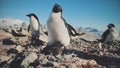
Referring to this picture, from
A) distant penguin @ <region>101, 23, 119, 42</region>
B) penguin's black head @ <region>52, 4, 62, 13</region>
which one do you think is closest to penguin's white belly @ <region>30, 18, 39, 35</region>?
distant penguin @ <region>101, 23, 119, 42</region>

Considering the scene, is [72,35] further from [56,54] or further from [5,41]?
[5,41]

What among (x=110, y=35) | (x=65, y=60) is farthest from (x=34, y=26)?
(x=65, y=60)

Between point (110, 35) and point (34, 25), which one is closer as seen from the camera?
point (110, 35)

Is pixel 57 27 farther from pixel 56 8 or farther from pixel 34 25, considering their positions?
pixel 34 25

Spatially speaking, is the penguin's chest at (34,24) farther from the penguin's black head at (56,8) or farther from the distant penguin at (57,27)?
the penguin's black head at (56,8)

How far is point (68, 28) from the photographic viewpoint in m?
5.00

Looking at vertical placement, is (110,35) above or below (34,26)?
below

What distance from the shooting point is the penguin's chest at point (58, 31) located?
4664 mm

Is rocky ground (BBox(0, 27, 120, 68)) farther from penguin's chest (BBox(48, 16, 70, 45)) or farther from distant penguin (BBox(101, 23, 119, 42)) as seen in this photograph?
distant penguin (BBox(101, 23, 119, 42))

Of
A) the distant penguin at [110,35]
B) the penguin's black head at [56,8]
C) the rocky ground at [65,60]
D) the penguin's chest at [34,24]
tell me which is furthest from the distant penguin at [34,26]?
the penguin's black head at [56,8]

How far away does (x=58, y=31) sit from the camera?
4.70 metres

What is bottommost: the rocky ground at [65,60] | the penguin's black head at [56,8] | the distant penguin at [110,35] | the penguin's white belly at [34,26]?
the rocky ground at [65,60]

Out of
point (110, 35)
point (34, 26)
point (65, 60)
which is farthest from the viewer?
point (34, 26)

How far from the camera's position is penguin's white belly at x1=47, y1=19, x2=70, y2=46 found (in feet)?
15.3
